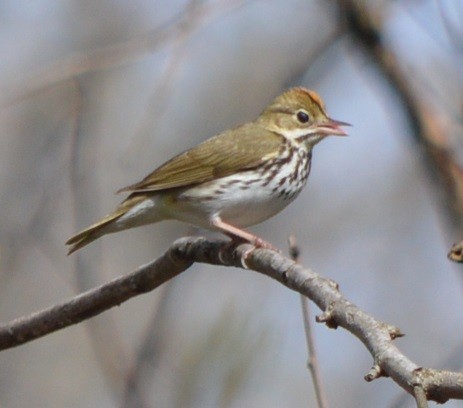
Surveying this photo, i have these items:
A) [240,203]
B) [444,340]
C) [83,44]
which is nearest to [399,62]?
[240,203]

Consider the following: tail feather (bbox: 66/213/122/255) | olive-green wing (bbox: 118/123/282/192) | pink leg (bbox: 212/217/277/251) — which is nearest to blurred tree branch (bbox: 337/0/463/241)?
olive-green wing (bbox: 118/123/282/192)

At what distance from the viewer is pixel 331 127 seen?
6.06 meters

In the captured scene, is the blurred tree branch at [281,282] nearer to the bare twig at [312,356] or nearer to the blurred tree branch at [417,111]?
the bare twig at [312,356]

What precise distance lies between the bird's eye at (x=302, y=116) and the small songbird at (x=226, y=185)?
0.24 ft

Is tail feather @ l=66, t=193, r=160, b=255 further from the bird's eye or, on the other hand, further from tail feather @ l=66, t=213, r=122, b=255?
the bird's eye

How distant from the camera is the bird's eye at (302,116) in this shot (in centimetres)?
615

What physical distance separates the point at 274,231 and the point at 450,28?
14.4 ft

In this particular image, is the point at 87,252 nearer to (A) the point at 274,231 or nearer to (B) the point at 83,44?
(A) the point at 274,231

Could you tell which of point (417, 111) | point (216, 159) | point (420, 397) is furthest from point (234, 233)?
point (420, 397)

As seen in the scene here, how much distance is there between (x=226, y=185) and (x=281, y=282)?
1.93 metres

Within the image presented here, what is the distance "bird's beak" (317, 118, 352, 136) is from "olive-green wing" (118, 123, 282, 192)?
0.27m

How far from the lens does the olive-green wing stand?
5.54 metres

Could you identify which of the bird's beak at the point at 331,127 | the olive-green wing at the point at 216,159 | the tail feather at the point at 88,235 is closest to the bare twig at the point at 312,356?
the tail feather at the point at 88,235

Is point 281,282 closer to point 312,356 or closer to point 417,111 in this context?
point 312,356
